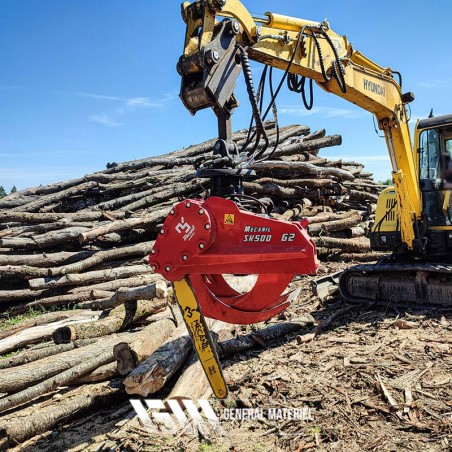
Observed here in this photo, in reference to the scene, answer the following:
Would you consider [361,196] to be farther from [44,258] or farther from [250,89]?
[250,89]

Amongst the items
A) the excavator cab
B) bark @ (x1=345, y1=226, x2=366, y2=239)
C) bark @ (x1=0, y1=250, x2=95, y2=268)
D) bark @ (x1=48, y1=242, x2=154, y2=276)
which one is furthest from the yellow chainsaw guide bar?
bark @ (x1=345, y1=226, x2=366, y2=239)

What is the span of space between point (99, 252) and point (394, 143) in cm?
634

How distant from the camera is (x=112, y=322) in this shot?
6.67m

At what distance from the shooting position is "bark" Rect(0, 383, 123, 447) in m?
4.33

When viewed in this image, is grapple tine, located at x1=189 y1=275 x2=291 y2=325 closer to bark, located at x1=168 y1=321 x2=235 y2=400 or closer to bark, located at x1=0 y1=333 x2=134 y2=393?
bark, located at x1=168 y1=321 x2=235 y2=400

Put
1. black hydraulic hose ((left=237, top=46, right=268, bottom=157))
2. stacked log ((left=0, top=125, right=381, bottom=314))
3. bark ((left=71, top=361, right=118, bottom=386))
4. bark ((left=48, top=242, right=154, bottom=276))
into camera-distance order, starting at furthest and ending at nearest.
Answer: stacked log ((left=0, top=125, right=381, bottom=314)), bark ((left=48, top=242, right=154, bottom=276)), bark ((left=71, top=361, right=118, bottom=386)), black hydraulic hose ((left=237, top=46, right=268, bottom=157))

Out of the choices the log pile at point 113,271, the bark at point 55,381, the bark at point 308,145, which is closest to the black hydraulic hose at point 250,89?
the log pile at point 113,271

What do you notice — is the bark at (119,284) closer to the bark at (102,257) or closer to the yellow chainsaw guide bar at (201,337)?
the bark at (102,257)

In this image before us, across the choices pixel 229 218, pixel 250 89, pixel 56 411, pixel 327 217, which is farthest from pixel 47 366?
pixel 327 217

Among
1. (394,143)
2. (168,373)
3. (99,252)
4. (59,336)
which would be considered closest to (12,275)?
(99,252)

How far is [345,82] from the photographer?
6.69 m

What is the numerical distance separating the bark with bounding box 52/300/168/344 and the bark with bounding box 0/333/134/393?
1.05 ft

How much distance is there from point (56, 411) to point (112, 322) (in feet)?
6.88

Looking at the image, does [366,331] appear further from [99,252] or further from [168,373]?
[99,252]
